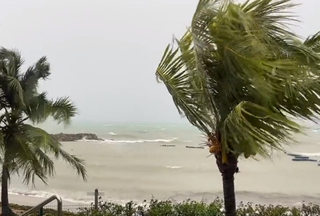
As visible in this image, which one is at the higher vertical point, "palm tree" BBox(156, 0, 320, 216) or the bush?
"palm tree" BBox(156, 0, 320, 216)

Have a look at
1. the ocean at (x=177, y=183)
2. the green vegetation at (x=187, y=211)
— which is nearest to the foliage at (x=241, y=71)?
the green vegetation at (x=187, y=211)

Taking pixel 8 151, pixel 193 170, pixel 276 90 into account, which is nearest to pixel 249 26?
pixel 276 90

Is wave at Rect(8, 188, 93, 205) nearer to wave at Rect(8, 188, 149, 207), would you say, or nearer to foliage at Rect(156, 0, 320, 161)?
wave at Rect(8, 188, 149, 207)

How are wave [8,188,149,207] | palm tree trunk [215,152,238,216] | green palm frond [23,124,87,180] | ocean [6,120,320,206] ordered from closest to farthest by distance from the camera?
palm tree trunk [215,152,238,216] < green palm frond [23,124,87,180] < wave [8,188,149,207] < ocean [6,120,320,206]

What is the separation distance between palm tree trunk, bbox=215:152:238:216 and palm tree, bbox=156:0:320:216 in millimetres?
12

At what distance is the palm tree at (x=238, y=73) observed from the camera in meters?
4.14

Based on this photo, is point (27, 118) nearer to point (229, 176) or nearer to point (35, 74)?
point (35, 74)

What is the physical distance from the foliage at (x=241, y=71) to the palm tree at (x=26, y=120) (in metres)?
5.37

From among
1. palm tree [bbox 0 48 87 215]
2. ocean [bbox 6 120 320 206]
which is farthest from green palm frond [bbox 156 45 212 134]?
ocean [bbox 6 120 320 206]

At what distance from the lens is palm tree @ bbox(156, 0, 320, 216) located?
4.14 m

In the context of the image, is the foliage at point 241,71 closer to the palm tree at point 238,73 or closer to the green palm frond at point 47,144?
the palm tree at point 238,73

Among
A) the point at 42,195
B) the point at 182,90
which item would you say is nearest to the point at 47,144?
the point at 182,90

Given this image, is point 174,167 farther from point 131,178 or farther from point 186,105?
point 186,105

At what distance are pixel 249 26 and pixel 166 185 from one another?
64.7 feet
